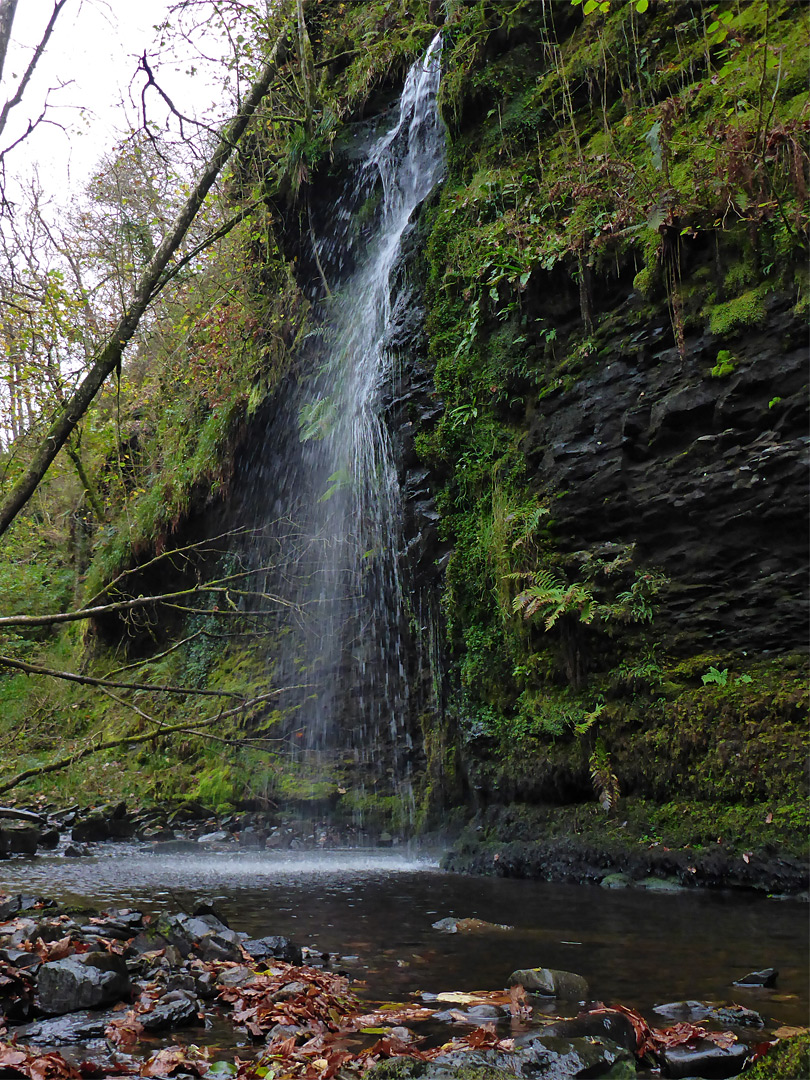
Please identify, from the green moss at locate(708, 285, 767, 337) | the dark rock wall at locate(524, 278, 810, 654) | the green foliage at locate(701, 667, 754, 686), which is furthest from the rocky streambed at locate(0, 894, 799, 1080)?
the green moss at locate(708, 285, 767, 337)

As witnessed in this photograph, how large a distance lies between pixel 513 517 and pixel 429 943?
4154 mm

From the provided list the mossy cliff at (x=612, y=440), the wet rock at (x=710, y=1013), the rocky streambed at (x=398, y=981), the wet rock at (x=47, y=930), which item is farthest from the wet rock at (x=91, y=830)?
the wet rock at (x=710, y=1013)

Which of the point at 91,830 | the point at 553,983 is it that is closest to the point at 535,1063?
the point at 553,983

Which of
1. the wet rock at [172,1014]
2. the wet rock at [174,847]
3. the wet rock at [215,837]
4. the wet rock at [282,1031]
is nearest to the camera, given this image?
the wet rock at [282,1031]

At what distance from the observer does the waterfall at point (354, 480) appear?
371 inches

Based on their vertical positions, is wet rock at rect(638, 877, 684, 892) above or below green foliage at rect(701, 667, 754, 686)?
below

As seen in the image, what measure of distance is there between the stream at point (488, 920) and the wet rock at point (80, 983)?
1067 mm

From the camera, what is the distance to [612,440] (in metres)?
6.69

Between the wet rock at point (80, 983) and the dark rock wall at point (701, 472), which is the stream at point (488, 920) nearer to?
the wet rock at point (80, 983)

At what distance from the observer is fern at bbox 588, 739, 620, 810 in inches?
234

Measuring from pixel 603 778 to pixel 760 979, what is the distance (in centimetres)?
294

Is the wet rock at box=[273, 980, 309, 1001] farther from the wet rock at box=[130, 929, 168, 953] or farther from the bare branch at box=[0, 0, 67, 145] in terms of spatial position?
the bare branch at box=[0, 0, 67, 145]

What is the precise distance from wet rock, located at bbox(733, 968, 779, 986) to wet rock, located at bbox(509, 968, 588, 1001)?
2.23 feet

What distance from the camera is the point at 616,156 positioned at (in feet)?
23.6
